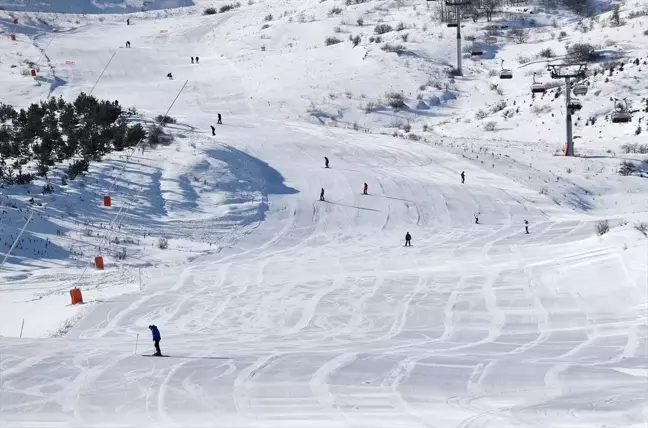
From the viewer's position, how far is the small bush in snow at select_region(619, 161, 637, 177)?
50312mm

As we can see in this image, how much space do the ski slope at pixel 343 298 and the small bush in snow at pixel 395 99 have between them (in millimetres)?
7999

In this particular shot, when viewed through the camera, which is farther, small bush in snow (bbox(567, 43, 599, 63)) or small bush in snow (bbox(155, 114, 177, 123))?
small bush in snow (bbox(567, 43, 599, 63))

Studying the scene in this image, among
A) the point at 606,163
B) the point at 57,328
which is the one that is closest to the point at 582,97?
the point at 606,163

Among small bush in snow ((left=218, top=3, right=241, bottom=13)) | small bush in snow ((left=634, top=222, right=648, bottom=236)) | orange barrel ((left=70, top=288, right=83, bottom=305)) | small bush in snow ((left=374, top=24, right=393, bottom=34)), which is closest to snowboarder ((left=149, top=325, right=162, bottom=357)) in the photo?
orange barrel ((left=70, top=288, right=83, bottom=305))

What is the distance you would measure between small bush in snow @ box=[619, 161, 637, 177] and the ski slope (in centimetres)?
101

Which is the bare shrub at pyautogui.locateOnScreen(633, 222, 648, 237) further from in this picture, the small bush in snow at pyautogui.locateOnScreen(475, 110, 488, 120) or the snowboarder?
the small bush in snow at pyautogui.locateOnScreen(475, 110, 488, 120)

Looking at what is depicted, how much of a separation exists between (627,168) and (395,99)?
21.8 metres

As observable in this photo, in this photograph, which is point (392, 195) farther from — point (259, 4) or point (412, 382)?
point (259, 4)

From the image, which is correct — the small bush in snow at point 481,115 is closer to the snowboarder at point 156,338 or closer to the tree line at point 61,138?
the tree line at point 61,138

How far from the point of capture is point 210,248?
3756 centimetres

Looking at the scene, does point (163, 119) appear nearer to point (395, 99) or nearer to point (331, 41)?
point (395, 99)

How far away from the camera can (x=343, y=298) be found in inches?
1118

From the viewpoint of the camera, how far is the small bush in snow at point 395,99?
68375 millimetres

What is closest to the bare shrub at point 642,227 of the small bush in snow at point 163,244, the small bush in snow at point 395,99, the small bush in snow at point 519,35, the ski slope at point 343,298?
the ski slope at point 343,298
